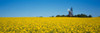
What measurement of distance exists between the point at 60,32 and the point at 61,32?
4.2 inches

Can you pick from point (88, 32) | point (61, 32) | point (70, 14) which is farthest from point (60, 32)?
point (70, 14)

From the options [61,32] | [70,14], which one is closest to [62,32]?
[61,32]

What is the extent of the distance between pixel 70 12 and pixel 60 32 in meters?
43.2

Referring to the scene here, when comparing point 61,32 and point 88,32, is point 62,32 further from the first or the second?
point 88,32

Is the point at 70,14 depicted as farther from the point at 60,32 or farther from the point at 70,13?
the point at 60,32

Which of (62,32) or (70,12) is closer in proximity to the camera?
(62,32)

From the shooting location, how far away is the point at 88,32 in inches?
211

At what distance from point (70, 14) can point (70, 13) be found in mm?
647

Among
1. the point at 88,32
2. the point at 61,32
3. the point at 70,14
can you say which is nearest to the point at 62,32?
the point at 61,32

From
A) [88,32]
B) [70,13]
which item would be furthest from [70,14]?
[88,32]

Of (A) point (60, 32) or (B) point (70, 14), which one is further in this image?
(B) point (70, 14)

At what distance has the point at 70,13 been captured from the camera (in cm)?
4728

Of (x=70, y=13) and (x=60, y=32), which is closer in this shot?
(x=60, y=32)

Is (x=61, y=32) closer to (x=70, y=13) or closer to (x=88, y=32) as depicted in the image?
(x=88, y=32)
